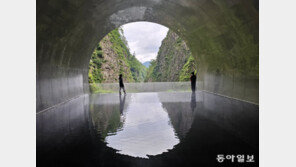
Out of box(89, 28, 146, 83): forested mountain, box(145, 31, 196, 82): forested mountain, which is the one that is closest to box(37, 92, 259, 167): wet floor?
box(89, 28, 146, 83): forested mountain

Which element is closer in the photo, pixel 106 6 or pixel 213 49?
pixel 106 6

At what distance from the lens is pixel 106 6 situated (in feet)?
33.3

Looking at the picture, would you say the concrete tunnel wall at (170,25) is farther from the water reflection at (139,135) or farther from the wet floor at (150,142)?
the water reflection at (139,135)

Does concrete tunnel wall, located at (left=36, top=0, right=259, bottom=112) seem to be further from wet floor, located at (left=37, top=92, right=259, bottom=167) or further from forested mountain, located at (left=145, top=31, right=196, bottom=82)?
forested mountain, located at (left=145, top=31, right=196, bottom=82)

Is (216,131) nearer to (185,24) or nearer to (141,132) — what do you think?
(141,132)

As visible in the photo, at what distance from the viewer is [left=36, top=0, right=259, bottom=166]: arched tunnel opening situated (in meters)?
3.87

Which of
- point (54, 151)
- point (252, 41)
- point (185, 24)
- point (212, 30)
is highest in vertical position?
point (185, 24)

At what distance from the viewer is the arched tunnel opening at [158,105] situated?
152 inches

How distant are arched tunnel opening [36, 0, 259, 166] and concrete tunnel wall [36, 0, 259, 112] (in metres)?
0.05

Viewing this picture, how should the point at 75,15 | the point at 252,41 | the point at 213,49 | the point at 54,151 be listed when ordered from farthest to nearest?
the point at 213,49 → the point at 75,15 → the point at 252,41 → the point at 54,151

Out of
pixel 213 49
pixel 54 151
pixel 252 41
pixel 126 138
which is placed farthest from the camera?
pixel 213 49

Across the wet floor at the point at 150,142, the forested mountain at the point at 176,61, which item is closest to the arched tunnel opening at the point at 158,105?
the wet floor at the point at 150,142

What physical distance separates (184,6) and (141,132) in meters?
7.04

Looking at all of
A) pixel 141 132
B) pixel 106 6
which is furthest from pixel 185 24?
pixel 141 132
